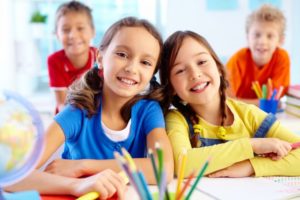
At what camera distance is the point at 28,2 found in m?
2.80

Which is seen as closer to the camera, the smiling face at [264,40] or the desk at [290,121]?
the desk at [290,121]

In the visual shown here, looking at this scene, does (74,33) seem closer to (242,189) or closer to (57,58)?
(57,58)

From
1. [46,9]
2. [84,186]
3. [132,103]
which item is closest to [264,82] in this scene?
[132,103]

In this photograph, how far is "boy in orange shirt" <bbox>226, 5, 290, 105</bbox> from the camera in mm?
1706

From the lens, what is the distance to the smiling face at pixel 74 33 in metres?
1.81

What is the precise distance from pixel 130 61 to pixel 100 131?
191mm

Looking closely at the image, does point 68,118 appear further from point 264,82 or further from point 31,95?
point 31,95

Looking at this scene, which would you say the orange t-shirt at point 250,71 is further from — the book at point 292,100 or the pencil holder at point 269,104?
the pencil holder at point 269,104

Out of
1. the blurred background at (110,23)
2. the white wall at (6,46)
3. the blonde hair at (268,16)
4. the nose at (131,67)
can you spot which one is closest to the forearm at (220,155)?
the nose at (131,67)

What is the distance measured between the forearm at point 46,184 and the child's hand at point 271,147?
0.41 metres

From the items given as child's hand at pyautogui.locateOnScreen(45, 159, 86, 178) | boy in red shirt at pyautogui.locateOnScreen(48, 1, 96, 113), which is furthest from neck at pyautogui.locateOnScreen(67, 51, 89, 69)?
child's hand at pyautogui.locateOnScreen(45, 159, 86, 178)

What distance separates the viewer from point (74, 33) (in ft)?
5.98

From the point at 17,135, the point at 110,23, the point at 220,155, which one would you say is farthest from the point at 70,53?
the point at 17,135

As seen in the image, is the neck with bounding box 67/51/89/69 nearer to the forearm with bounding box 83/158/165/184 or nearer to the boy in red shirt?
the boy in red shirt
